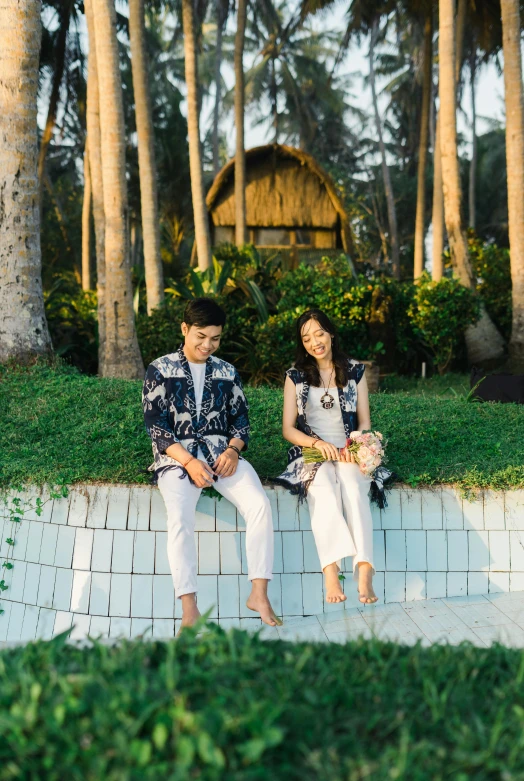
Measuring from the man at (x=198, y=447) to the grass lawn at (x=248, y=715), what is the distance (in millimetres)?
1754

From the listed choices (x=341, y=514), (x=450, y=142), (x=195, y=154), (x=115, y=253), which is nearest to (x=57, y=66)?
(x=195, y=154)

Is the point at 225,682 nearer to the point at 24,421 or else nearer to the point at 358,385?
the point at 358,385

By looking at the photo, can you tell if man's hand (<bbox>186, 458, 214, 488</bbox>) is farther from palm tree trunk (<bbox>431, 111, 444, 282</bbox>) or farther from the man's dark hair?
palm tree trunk (<bbox>431, 111, 444, 282</bbox>)

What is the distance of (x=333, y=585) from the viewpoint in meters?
4.31

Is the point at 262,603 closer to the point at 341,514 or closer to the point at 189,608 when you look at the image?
the point at 189,608

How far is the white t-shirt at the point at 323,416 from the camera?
5074 mm

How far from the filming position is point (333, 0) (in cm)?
1761

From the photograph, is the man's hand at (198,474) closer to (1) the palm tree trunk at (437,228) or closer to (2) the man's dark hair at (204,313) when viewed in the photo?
(2) the man's dark hair at (204,313)

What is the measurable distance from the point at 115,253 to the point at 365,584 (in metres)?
5.10

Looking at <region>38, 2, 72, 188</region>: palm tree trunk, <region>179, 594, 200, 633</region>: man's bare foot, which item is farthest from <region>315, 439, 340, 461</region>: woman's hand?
<region>38, 2, 72, 188</region>: palm tree trunk

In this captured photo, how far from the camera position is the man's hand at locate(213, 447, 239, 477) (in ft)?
14.6

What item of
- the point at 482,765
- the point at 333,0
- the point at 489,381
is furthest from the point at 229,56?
the point at 482,765

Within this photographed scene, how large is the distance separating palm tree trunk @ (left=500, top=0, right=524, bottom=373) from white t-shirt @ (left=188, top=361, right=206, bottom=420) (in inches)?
273

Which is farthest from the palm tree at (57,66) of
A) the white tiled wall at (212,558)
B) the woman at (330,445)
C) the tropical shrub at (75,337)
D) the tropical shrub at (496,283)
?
the white tiled wall at (212,558)
